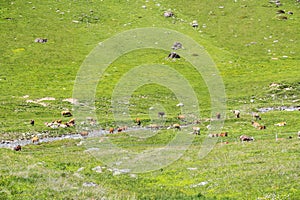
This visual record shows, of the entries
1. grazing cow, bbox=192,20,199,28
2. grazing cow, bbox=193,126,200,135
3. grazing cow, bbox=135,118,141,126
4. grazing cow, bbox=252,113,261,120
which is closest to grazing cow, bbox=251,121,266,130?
grazing cow, bbox=252,113,261,120

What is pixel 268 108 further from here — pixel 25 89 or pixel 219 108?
pixel 25 89

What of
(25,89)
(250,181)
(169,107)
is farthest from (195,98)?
(250,181)

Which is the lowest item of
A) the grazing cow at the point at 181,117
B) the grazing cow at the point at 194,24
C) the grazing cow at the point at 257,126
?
the grazing cow at the point at 181,117

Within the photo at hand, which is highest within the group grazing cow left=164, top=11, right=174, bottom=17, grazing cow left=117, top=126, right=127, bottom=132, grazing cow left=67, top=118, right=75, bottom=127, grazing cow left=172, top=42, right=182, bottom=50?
grazing cow left=164, top=11, right=174, bottom=17

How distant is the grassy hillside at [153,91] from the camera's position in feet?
88.9

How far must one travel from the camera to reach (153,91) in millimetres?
75062

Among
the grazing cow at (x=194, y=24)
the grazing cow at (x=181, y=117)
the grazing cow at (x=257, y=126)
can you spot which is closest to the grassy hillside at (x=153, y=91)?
the grazing cow at (x=181, y=117)

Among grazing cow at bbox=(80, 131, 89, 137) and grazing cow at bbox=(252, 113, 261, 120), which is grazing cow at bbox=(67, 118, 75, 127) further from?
grazing cow at bbox=(252, 113, 261, 120)

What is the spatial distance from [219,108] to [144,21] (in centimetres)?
4701

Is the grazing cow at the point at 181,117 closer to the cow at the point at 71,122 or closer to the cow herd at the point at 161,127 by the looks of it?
the cow herd at the point at 161,127

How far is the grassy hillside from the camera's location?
2709cm

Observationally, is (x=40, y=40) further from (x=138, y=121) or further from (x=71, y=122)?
(x=138, y=121)

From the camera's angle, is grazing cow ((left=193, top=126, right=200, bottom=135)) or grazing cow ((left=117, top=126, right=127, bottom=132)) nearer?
grazing cow ((left=193, top=126, right=200, bottom=135))

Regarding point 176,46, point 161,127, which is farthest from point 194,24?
point 161,127
